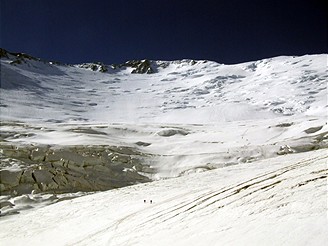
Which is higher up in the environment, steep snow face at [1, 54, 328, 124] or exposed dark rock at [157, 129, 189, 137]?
steep snow face at [1, 54, 328, 124]

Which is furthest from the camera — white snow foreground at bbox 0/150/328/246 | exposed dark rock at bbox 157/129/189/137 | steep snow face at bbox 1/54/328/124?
steep snow face at bbox 1/54/328/124

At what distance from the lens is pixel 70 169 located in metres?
10.2

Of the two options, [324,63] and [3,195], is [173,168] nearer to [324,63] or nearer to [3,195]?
[3,195]

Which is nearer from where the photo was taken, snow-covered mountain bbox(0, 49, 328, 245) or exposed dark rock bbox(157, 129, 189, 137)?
snow-covered mountain bbox(0, 49, 328, 245)

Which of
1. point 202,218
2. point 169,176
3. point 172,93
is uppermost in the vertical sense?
point 172,93

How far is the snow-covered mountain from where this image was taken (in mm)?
3344

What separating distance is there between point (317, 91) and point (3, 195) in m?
30.2

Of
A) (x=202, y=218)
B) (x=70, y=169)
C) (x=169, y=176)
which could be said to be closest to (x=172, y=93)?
(x=169, y=176)

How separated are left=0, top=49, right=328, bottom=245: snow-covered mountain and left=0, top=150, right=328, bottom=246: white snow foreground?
13 millimetres

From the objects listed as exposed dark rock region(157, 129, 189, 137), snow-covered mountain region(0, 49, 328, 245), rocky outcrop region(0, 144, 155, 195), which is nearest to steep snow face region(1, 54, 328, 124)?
snow-covered mountain region(0, 49, 328, 245)

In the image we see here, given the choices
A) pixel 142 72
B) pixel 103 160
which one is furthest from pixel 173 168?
pixel 142 72

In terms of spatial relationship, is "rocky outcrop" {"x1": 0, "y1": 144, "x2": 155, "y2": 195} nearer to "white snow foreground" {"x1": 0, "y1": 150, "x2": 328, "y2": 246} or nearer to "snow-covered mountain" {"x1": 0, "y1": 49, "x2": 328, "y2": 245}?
"snow-covered mountain" {"x1": 0, "y1": 49, "x2": 328, "y2": 245}

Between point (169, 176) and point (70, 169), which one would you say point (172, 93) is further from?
point (70, 169)

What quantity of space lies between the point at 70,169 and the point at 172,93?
31338mm
